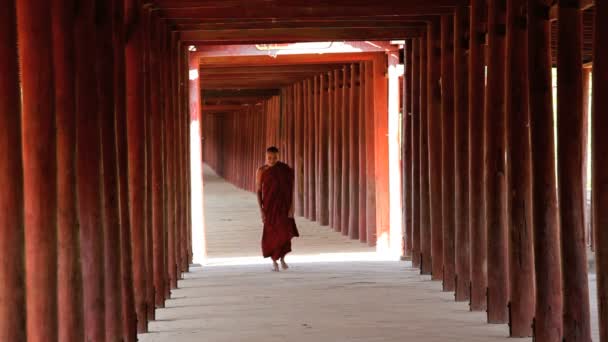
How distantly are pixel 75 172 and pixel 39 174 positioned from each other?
0.72 metres

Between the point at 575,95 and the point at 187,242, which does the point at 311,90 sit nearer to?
the point at 187,242

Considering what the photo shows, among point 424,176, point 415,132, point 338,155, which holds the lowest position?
point 338,155

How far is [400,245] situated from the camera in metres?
16.6

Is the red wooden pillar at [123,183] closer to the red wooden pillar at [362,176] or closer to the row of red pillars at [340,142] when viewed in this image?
the row of red pillars at [340,142]

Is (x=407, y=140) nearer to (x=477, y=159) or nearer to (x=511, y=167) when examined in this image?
(x=477, y=159)

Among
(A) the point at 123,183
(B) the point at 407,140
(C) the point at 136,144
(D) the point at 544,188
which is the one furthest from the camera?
(B) the point at 407,140

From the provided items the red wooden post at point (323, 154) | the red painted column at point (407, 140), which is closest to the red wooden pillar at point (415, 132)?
the red painted column at point (407, 140)

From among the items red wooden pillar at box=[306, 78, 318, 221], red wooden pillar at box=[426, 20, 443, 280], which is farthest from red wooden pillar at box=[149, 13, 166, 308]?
red wooden pillar at box=[306, 78, 318, 221]

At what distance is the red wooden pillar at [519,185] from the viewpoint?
27.7 feet

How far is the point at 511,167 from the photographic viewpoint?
8539 millimetres

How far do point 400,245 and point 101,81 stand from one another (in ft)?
29.9

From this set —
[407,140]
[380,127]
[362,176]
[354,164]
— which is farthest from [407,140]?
[354,164]

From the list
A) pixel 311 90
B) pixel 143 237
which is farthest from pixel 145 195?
pixel 311 90

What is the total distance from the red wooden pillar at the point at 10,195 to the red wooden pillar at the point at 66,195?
1.27 m
